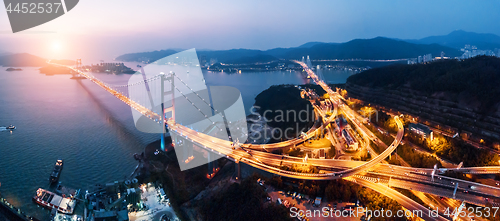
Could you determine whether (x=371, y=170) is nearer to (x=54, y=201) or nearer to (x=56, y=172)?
(x=54, y=201)

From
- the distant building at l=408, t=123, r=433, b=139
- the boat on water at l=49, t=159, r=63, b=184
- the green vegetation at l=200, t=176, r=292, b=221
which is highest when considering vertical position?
the distant building at l=408, t=123, r=433, b=139

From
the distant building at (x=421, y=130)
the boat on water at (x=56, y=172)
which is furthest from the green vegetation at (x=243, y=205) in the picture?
the distant building at (x=421, y=130)

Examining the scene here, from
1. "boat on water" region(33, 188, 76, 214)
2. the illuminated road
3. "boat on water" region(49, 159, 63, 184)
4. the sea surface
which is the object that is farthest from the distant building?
"boat on water" region(49, 159, 63, 184)

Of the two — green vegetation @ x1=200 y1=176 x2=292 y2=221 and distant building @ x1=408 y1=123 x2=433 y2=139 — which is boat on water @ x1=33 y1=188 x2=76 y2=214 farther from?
distant building @ x1=408 y1=123 x2=433 y2=139

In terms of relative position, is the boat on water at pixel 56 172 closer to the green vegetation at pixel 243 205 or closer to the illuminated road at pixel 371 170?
the illuminated road at pixel 371 170

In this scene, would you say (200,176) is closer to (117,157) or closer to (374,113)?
(117,157)

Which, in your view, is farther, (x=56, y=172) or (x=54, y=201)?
(x=56, y=172)

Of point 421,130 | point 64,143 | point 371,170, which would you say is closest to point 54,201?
point 64,143
